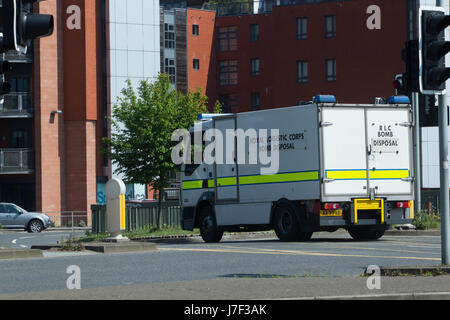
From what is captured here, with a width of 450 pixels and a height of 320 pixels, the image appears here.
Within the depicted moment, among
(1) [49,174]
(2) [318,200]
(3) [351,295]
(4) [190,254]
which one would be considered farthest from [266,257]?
(1) [49,174]

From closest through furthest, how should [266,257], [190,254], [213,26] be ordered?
[266,257], [190,254], [213,26]

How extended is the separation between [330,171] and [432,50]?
34.0 feet

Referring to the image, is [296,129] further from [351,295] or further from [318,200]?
[351,295]

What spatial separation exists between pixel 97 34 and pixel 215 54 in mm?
18723

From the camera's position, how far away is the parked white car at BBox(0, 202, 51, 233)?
47.8 meters

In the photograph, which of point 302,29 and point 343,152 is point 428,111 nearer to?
point 343,152

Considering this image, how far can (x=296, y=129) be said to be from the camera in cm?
2420

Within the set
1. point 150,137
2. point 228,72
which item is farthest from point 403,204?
point 228,72

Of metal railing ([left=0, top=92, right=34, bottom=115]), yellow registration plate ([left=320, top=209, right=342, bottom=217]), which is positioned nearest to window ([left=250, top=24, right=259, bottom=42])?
metal railing ([left=0, top=92, right=34, bottom=115])

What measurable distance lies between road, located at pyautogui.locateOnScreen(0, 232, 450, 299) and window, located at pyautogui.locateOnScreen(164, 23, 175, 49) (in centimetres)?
5340

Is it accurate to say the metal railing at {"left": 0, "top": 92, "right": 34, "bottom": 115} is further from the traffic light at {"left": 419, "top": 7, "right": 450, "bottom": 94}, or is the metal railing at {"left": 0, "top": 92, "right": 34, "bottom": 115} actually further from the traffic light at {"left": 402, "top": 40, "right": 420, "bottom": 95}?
the traffic light at {"left": 419, "top": 7, "right": 450, "bottom": 94}

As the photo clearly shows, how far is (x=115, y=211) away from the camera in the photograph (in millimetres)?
24203

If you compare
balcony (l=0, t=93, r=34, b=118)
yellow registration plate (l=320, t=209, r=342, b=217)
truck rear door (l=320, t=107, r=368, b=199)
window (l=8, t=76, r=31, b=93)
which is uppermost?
window (l=8, t=76, r=31, b=93)
